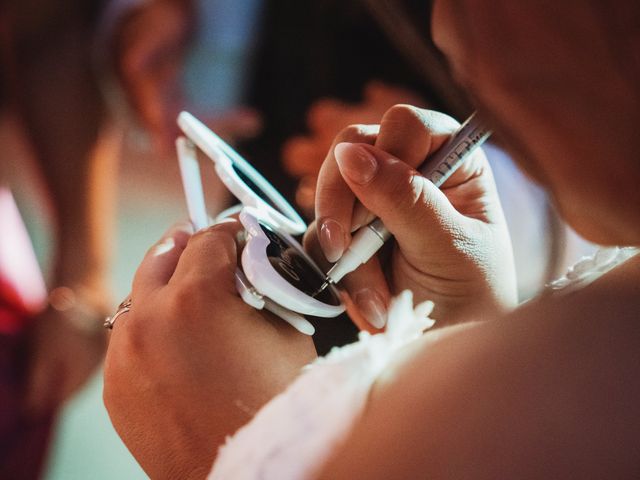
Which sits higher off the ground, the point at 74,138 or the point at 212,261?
the point at 74,138

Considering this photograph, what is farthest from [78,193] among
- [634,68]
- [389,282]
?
[634,68]

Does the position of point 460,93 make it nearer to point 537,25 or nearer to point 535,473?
point 537,25

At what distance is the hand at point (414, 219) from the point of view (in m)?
0.45

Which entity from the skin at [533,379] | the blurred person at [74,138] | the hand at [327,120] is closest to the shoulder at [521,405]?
the skin at [533,379]

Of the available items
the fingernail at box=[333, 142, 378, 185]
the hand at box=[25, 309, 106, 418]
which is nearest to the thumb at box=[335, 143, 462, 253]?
the fingernail at box=[333, 142, 378, 185]

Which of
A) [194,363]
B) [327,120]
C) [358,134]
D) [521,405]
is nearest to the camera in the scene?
[521,405]

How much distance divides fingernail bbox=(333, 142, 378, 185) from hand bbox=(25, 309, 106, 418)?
74 cm

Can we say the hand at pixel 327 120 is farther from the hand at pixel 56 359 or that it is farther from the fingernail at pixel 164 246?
the hand at pixel 56 359

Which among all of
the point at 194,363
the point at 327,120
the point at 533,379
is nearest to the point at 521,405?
the point at 533,379

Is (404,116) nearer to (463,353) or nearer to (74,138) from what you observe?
(463,353)

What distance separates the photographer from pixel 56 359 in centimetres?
103

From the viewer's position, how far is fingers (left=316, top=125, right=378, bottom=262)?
46 centimetres

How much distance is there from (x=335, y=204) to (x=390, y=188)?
46 mm

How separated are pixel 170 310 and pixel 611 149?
0.86ft
